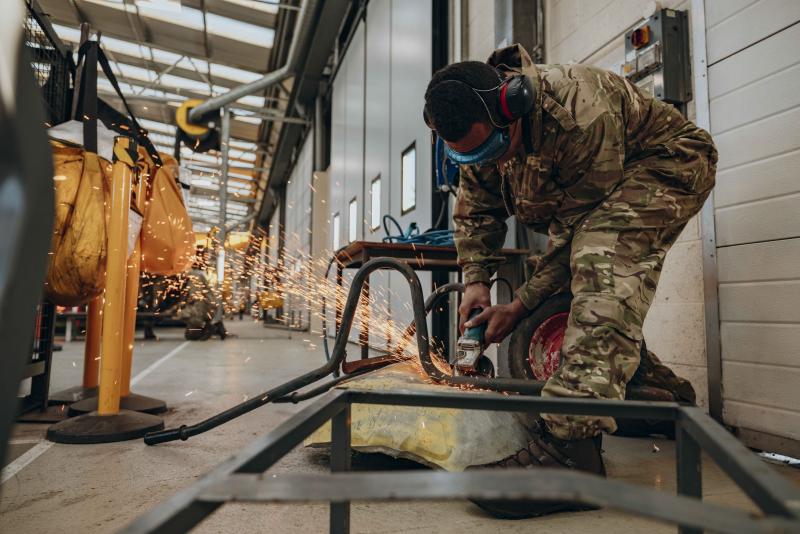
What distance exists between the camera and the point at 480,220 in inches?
85.4

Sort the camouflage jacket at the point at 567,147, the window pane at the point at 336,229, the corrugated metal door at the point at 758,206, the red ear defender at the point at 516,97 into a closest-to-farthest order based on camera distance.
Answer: the red ear defender at the point at 516,97 → the camouflage jacket at the point at 567,147 → the corrugated metal door at the point at 758,206 → the window pane at the point at 336,229

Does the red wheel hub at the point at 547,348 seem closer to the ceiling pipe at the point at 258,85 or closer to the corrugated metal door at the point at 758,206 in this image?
the corrugated metal door at the point at 758,206

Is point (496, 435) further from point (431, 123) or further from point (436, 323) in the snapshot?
point (436, 323)

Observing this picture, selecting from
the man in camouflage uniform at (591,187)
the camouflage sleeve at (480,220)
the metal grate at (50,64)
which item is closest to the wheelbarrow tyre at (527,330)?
the man in camouflage uniform at (591,187)

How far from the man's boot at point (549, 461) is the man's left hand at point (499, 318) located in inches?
20.5

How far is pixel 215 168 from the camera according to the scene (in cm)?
1744

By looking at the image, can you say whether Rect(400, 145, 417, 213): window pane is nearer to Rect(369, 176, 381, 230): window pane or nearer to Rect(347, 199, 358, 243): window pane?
Rect(369, 176, 381, 230): window pane

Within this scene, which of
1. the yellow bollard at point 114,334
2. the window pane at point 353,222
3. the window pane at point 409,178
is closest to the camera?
the yellow bollard at point 114,334

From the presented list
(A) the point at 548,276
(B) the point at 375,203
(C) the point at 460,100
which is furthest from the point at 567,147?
(B) the point at 375,203

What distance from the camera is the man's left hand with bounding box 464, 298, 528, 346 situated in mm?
1962

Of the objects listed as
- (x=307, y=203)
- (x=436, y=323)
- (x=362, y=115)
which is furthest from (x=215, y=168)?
(x=436, y=323)

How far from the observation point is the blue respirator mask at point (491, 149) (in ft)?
5.27

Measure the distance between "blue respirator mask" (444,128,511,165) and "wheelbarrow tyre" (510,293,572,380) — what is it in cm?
69

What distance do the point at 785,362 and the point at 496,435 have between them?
1.09 metres
